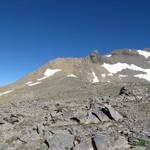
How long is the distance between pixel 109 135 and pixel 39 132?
5558 mm

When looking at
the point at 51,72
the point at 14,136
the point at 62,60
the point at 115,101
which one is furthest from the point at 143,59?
the point at 14,136

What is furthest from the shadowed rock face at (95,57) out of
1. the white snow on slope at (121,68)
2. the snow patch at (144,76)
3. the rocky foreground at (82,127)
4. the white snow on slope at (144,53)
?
the rocky foreground at (82,127)

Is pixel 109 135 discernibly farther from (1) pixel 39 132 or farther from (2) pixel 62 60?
(2) pixel 62 60

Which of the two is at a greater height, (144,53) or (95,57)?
(144,53)

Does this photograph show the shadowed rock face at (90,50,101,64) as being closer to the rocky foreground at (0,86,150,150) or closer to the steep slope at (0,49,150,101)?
the steep slope at (0,49,150,101)

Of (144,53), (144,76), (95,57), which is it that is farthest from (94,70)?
(144,53)

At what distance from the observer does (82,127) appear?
25.1 m

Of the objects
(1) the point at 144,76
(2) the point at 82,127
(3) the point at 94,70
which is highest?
(3) the point at 94,70

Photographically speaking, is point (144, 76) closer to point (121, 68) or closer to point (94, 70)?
point (121, 68)

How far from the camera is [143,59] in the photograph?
6068 inches

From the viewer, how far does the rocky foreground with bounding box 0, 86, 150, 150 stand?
21.9m

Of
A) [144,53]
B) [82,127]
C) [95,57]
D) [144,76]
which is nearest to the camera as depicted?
[82,127]

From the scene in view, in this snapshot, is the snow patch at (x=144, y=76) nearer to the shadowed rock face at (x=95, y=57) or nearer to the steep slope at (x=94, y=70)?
the steep slope at (x=94, y=70)

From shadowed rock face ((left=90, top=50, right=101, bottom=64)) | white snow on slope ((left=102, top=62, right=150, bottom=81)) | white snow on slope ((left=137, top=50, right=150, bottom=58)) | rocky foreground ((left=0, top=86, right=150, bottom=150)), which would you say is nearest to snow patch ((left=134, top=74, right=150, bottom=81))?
white snow on slope ((left=102, top=62, right=150, bottom=81))
